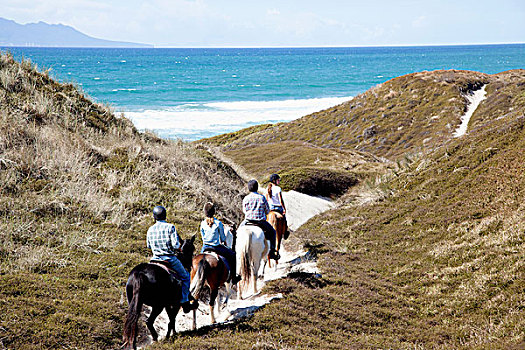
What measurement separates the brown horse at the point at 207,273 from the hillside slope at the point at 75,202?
1875 millimetres

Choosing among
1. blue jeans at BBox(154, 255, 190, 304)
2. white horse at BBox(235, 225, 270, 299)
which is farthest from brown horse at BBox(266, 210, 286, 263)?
blue jeans at BBox(154, 255, 190, 304)

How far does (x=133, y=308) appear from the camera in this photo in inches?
290

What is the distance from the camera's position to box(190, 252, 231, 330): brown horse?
932cm

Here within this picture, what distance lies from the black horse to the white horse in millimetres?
2979

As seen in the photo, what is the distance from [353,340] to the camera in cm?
928

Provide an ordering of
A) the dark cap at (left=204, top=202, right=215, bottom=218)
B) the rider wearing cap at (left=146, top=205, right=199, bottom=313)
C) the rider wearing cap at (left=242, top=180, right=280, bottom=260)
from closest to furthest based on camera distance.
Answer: the rider wearing cap at (left=146, top=205, right=199, bottom=313)
the dark cap at (left=204, top=202, right=215, bottom=218)
the rider wearing cap at (left=242, top=180, right=280, bottom=260)

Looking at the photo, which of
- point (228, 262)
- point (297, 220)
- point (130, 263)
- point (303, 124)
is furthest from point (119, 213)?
point (303, 124)

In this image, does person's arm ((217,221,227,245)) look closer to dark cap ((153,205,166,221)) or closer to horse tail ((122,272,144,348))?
dark cap ((153,205,166,221))

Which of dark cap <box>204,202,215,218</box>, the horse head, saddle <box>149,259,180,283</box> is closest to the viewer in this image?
saddle <box>149,259,180,283</box>

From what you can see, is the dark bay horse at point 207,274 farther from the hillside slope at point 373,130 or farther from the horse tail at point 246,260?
the hillside slope at point 373,130

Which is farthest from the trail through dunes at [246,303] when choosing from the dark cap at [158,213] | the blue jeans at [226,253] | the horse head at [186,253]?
the dark cap at [158,213]

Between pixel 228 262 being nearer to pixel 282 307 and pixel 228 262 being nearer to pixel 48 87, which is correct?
pixel 282 307

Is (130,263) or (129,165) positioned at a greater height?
(129,165)

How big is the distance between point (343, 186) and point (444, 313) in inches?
944
